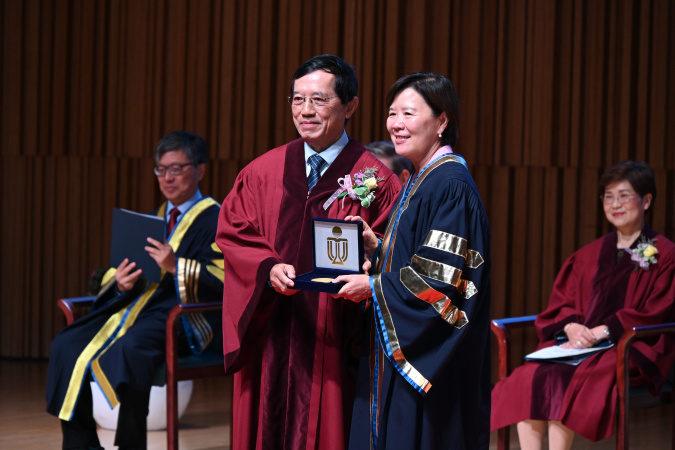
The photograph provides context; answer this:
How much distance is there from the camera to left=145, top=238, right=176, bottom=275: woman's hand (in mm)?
4250

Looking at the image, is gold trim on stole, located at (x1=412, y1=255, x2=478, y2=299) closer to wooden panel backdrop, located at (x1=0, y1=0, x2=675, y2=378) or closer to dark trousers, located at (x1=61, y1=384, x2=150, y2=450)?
dark trousers, located at (x1=61, y1=384, x2=150, y2=450)

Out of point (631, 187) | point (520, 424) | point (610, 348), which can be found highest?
point (631, 187)

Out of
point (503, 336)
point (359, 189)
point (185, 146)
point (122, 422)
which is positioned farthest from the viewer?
point (185, 146)

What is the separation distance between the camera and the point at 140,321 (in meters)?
4.44

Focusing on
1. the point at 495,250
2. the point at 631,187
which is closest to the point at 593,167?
the point at 495,250

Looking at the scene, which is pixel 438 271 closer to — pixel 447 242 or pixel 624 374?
pixel 447 242

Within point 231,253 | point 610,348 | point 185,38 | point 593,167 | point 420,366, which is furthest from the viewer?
point 185,38

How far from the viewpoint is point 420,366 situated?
2568 millimetres

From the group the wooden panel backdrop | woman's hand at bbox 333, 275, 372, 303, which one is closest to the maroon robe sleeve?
woman's hand at bbox 333, 275, 372, 303

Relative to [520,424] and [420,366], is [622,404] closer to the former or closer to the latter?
[520,424]

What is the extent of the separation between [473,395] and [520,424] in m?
1.59

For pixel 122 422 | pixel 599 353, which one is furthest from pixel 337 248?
pixel 122 422

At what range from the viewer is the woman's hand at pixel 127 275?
14.5 feet

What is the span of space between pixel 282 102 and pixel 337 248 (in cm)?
368
